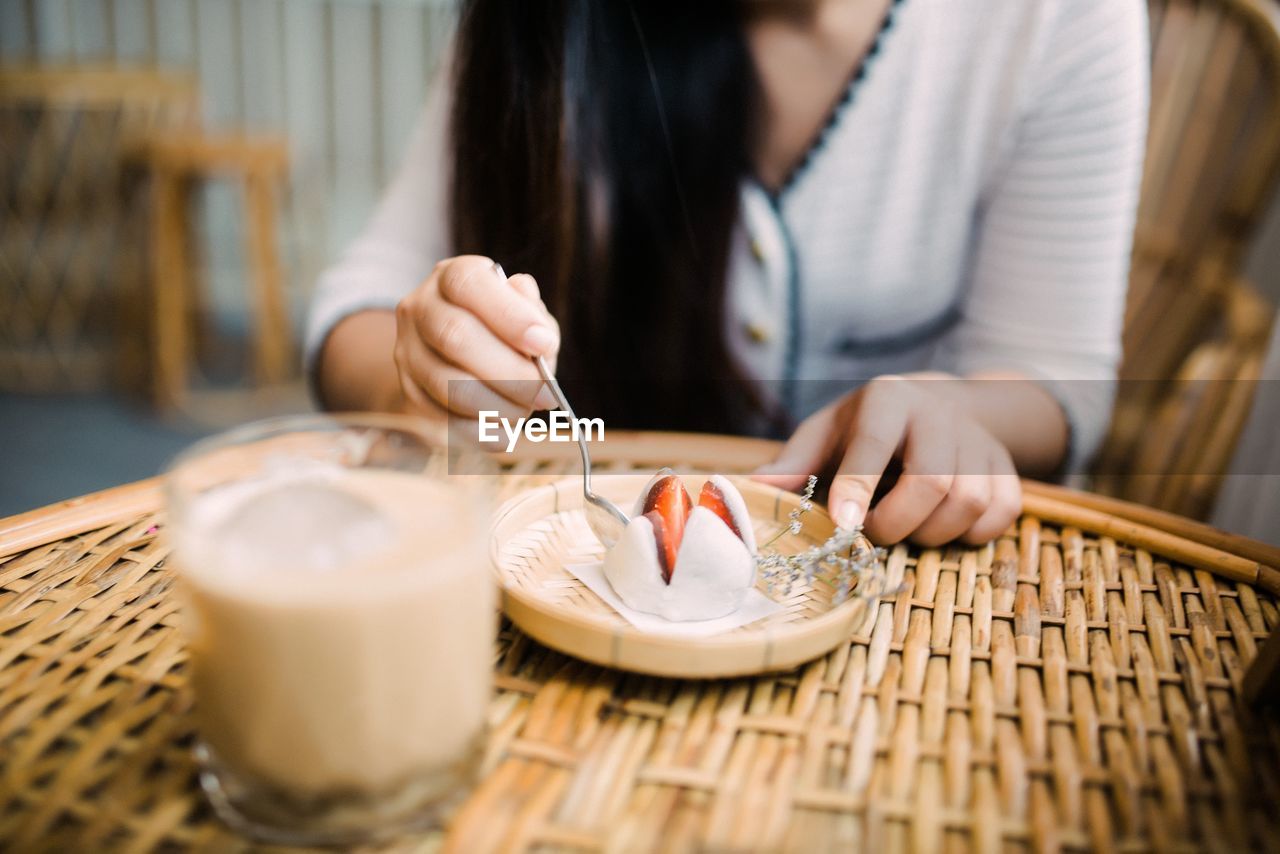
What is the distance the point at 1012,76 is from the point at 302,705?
92 cm

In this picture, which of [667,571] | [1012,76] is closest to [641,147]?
[1012,76]

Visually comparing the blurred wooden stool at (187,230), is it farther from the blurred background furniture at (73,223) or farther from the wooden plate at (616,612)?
the wooden plate at (616,612)

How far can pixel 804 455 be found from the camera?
67 centimetres

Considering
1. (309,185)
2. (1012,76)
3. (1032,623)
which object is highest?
(1012,76)

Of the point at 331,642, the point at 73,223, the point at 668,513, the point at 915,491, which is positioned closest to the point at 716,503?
the point at 668,513

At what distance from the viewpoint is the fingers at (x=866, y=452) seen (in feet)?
1.86

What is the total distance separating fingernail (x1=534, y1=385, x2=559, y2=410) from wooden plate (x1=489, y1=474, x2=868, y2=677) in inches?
2.3

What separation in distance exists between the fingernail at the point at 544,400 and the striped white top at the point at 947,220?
13.7 inches

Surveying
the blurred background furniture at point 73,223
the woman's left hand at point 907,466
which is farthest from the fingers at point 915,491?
the blurred background furniture at point 73,223

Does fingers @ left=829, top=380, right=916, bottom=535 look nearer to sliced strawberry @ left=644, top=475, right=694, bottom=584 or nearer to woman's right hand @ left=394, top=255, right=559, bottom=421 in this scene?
sliced strawberry @ left=644, top=475, right=694, bottom=584

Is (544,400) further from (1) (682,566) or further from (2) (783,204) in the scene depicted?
(2) (783,204)

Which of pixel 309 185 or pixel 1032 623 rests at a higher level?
pixel 1032 623

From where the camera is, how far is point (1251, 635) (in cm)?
53

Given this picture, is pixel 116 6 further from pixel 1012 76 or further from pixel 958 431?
pixel 958 431
